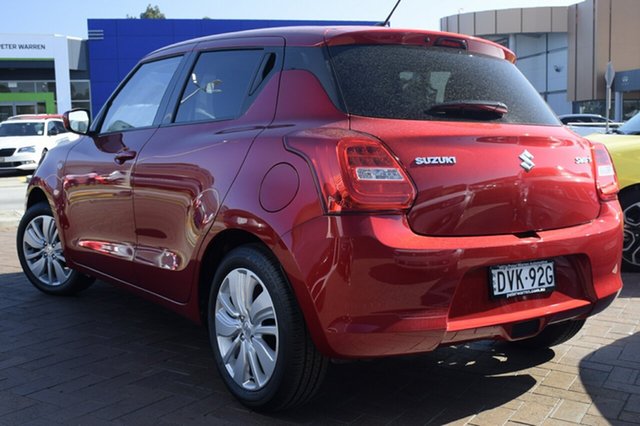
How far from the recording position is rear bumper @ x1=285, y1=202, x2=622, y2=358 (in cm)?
282

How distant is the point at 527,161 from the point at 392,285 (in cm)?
88

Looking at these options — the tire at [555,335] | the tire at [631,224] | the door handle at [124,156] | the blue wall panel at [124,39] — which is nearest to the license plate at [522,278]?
the tire at [555,335]

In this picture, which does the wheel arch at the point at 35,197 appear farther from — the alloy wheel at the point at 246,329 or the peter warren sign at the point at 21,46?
the peter warren sign at the point at 21,46

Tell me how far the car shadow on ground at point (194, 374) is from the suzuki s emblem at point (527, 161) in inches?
44.2

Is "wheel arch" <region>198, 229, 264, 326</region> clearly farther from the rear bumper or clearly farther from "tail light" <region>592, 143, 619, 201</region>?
"tail light" <region>592, 143, 619, 201</region>

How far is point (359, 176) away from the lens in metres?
2.87

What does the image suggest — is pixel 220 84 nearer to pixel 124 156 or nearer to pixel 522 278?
pixel 124 156

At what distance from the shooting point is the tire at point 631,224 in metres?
6.23

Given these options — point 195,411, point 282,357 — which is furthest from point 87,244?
point 282,357

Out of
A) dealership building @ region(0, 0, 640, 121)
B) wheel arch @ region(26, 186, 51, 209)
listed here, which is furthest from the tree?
wheel arch @ region(26, 186, 51, 209)

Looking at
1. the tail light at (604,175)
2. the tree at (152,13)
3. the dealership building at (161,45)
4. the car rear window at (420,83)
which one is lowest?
the tail light at (604,175)

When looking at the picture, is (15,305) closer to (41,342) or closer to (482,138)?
(41,342)

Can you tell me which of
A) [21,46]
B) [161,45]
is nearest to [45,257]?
[21,46]

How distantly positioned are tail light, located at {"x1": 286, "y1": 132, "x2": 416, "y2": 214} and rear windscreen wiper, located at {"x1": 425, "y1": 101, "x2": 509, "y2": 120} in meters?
0.44
